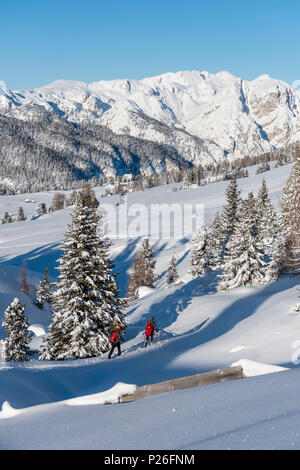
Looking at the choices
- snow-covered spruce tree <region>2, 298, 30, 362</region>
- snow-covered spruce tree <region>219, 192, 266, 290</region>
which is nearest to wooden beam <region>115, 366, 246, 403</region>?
snow-covered spruce tree <region>2, 298, 30, 362</region>

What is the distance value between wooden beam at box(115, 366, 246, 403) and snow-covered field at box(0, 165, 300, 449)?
24 centimetres

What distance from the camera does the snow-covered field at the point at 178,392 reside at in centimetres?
450

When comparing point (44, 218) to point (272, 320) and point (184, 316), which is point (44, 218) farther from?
point (272, 320)

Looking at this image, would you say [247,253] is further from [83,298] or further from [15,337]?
[15,337]

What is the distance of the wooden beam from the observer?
6.78 metres

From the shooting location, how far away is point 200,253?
141 feet

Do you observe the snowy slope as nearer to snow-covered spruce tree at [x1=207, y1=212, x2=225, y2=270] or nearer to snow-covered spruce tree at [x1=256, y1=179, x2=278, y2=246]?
snow-covered spruce tree at [x1=207, y1=212, x2=225, y2=270]

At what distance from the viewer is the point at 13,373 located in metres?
11.4

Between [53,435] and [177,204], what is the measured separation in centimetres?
11805

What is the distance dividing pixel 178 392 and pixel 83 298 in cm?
1353

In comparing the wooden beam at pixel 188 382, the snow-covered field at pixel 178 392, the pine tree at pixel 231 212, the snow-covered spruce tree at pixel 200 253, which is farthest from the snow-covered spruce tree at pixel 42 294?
the wooden beam at pixel 188 382

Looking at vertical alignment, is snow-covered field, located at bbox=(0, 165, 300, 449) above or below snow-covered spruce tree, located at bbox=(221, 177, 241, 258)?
below

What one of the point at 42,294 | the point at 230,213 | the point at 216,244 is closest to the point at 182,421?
the point at 42,294

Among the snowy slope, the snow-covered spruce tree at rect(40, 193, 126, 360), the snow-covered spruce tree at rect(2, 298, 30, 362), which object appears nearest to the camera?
the snowy slope
